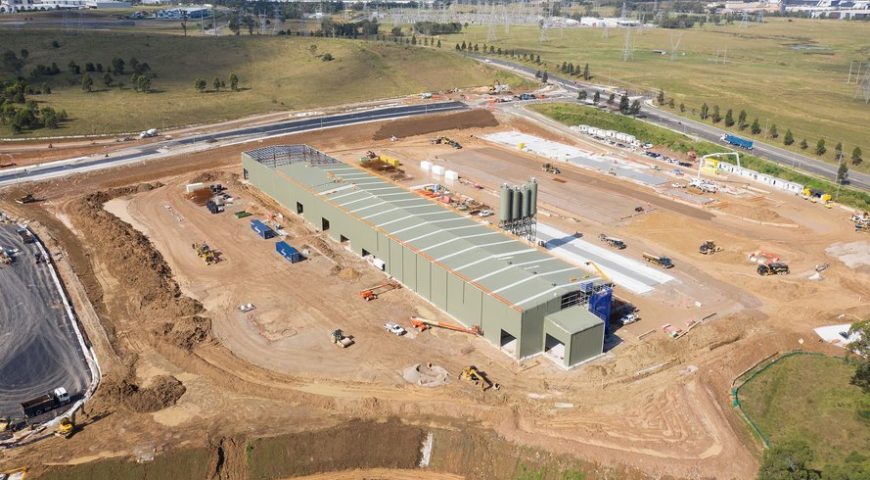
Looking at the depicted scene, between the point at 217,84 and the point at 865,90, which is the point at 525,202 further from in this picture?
the point at 865,90

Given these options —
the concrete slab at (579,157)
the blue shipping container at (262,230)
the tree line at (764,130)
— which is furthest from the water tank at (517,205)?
the tree line at (764,130)

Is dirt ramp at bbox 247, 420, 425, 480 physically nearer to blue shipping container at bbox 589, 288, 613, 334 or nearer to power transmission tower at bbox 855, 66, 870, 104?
blue shipping container at bbox 589, 288, 613, 334

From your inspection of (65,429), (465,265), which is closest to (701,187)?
(465,265)

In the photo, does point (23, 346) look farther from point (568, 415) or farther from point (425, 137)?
point (425, 137)

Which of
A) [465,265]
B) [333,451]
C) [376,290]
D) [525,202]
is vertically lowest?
[333,451]

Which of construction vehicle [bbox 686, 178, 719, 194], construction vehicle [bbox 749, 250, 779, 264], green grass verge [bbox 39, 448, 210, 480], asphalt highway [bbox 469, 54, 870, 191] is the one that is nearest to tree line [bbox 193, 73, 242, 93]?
asphalt highway [bbox 469, 54, 870, 191]


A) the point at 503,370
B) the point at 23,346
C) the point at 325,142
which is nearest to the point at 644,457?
the point at 503,370
